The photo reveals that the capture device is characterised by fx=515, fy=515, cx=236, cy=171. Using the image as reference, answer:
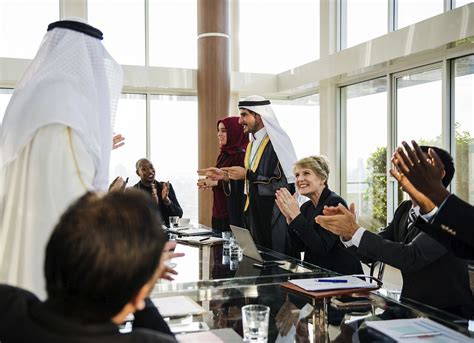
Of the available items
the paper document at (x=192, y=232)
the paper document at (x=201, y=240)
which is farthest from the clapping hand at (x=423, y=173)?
the paper document at (x=192, y=232)

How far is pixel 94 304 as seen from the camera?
0.82 meters

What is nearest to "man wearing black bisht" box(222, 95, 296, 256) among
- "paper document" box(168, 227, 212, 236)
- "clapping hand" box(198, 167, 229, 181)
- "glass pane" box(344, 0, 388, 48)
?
"clapping hand" box(198, 167, 229, 181)

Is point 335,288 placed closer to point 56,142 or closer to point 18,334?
point 56,142

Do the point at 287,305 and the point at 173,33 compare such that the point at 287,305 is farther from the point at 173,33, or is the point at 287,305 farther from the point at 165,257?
the point at 173,33

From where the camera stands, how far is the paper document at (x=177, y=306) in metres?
1.65

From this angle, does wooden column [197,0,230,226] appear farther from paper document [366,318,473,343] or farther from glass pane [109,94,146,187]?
paper document [366,318,473,343]

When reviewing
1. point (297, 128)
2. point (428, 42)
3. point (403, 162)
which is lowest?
point (403, 162)

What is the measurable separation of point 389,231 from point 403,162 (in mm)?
1323

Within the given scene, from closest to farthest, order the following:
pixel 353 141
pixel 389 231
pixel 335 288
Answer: pixel 335 288 < pixel 389 231 < pixel 353 141

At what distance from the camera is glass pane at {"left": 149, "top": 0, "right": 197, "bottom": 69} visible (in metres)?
7.70

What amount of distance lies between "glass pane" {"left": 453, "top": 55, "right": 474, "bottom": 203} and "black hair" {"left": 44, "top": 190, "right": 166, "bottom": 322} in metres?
5.02

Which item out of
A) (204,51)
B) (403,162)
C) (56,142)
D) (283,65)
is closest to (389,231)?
(403,162)

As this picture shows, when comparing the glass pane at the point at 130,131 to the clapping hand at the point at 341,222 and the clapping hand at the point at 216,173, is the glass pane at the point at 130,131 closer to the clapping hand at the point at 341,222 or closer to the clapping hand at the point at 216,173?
the clapping hand at the point at 216,173

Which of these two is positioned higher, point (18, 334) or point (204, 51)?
point (204, 51)
